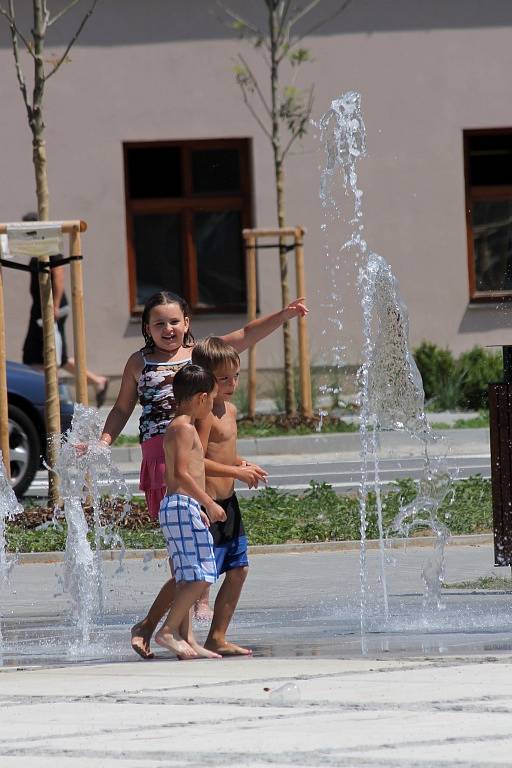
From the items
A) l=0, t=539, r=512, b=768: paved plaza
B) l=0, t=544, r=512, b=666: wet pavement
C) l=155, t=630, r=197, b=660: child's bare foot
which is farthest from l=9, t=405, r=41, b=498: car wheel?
l=155, t=630, r=197, b=660: child's bare foot

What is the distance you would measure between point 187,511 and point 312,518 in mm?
5174

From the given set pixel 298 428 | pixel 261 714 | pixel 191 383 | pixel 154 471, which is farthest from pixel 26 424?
pixel 261 714

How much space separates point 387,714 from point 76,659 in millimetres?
2170

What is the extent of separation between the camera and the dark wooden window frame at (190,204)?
23609mm

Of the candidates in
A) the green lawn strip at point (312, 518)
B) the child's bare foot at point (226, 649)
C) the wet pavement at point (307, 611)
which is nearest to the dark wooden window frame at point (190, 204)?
the green lawn strip at point (312, 518)

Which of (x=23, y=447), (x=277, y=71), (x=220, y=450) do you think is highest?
(x=277, y=71)

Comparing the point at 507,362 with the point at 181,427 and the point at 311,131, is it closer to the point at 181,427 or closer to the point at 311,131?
the point at 181,427

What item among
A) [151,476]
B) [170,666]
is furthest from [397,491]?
[170,666]

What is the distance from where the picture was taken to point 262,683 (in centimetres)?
639

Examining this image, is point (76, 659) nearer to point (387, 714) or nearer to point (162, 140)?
point (387, 714)

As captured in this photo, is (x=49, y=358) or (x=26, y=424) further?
(x=26, y=424)

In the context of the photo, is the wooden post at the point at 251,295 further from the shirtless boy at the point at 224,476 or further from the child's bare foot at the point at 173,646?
the child's bare foot at the point at 173,646

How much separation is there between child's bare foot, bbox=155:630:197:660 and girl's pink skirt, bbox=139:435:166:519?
2.68 ft

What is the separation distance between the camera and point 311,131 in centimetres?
2364
